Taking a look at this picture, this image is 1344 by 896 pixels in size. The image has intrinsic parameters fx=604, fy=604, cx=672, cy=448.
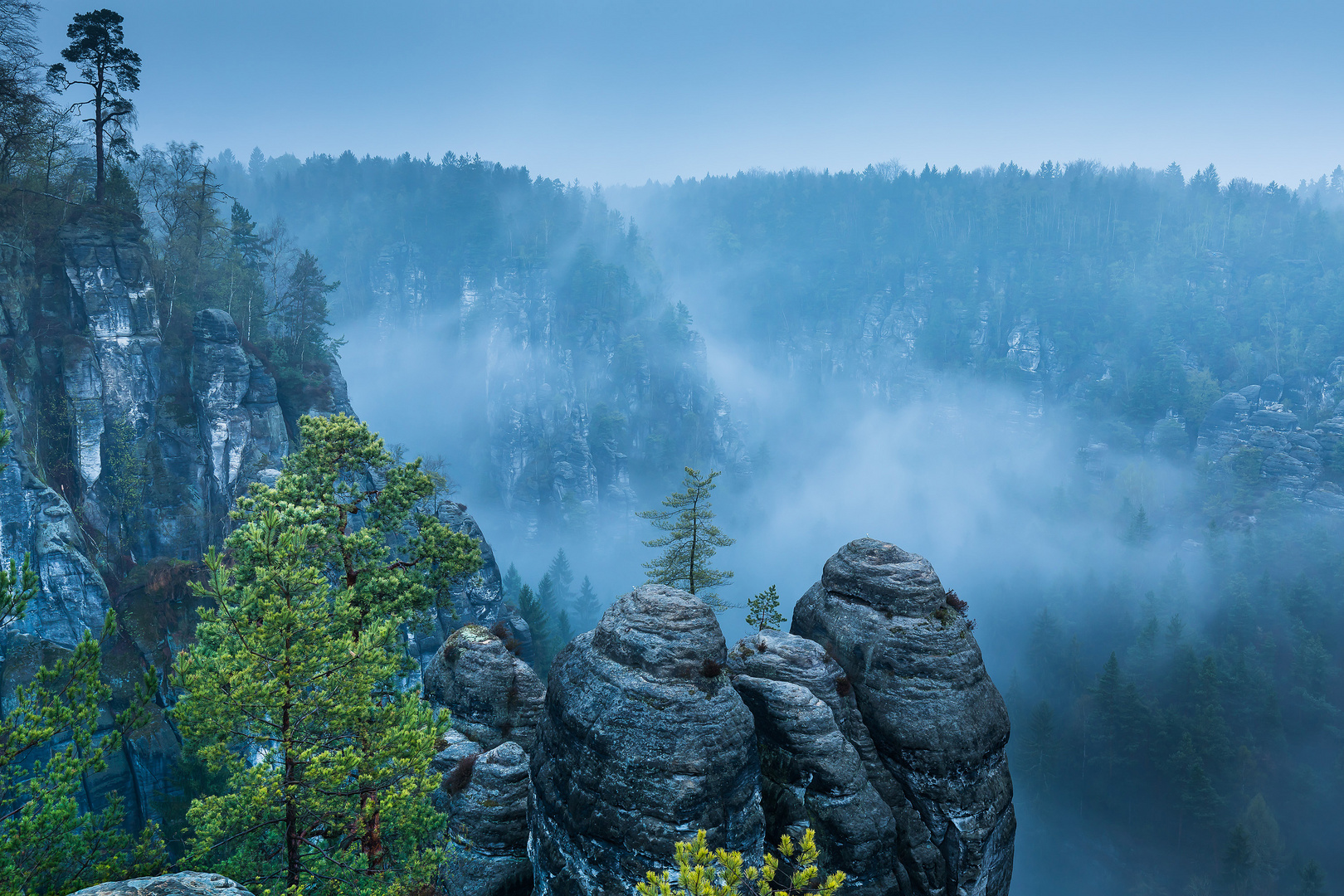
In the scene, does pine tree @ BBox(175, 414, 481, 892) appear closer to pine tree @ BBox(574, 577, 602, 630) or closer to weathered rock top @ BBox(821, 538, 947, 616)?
weathered rock top @ BBox(821, 538, 947, 616)

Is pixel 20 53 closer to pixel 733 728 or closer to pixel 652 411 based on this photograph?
pixel 733 728

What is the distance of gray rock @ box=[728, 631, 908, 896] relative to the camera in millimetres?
14188

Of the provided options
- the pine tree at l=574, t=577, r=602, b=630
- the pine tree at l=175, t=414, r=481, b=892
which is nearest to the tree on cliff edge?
the pine tree at l=175, t=414, r=481, b=892

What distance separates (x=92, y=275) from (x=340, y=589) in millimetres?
34345

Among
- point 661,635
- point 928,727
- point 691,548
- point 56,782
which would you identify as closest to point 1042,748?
point 691,548

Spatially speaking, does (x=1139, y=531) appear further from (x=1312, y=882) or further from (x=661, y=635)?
(x=661, y=635)

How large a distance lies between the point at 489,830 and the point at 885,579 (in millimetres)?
12751

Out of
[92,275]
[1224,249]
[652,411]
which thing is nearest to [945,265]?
[1224,249]

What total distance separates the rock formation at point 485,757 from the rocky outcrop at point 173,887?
29.1ft

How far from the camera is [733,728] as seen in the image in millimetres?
13070

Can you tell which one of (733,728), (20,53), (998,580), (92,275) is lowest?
(998,580)

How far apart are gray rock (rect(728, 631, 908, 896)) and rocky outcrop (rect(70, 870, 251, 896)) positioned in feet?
34.3

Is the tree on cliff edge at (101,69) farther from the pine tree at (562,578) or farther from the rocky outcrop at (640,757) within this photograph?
the pine tree at (562,578)

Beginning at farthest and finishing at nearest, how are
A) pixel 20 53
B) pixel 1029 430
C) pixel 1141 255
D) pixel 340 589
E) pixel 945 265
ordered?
pixel 945 265 → pixel 1141 255 → pixel 1029 430 → pixel 20 53 → pixel 340 589
